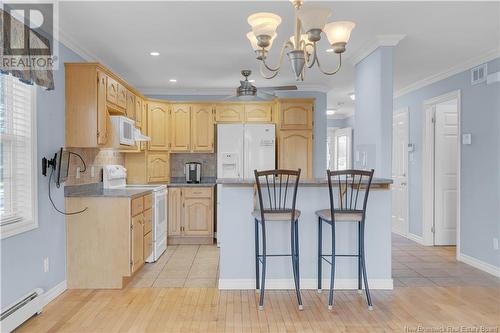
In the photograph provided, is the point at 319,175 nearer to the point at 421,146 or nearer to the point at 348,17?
the point at 421,146

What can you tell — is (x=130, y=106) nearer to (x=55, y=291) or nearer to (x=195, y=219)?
(x=195, y=219)

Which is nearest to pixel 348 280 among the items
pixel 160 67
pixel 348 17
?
pixel 348 17

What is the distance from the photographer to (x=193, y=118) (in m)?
5.81

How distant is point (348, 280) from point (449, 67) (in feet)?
10.6

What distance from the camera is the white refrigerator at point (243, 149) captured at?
5586 millimetres

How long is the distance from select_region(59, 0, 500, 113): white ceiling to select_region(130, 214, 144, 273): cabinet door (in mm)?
1909

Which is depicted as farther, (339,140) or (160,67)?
(339,140)

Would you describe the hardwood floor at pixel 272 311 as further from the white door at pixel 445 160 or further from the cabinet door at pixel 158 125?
the cabinet door at pixel 158 125

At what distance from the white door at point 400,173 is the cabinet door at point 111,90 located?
4526mm

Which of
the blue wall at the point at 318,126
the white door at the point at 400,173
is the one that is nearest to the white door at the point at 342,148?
the white door at the point at 400,173

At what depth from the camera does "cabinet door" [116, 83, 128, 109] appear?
4.18 m

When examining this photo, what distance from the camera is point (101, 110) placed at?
3656mm

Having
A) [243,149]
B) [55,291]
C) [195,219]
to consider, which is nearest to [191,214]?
[195,219]

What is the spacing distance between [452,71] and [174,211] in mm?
4427
